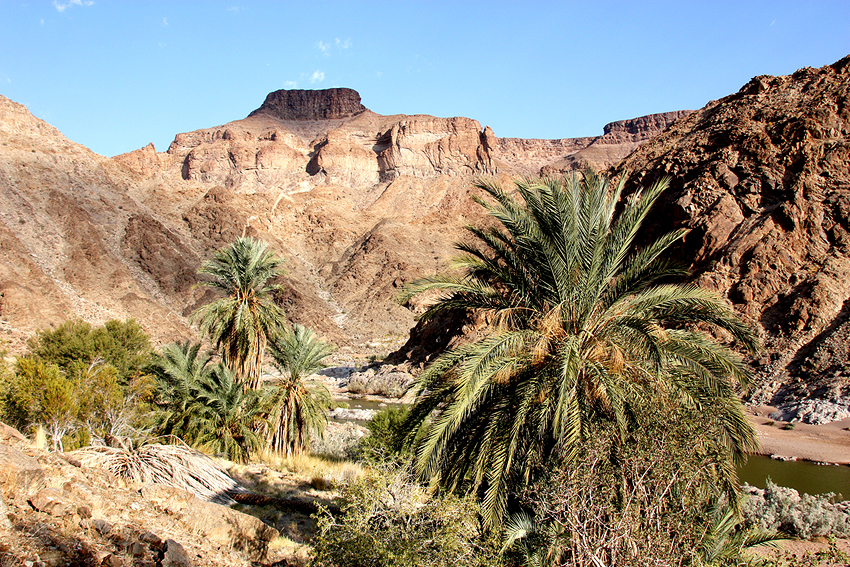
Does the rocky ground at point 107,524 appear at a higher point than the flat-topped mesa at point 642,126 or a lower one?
lower

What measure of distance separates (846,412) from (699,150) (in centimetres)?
1999

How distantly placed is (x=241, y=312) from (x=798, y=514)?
529 inches

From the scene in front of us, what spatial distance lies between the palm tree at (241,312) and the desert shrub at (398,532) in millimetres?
10078

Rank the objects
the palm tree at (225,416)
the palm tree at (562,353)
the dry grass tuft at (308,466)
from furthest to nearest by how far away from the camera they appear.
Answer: the palm tree at (225,416) < the dry grass tuft at (308,466) < the palm tree at (562,353)

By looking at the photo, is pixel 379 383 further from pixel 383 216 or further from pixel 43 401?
pixel 383 216

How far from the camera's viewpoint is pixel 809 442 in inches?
711

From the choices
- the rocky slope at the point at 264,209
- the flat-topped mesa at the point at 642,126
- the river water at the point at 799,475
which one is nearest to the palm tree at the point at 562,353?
the rocky slope at the point at 264,209

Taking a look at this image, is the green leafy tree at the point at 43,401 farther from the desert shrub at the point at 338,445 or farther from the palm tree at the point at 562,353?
the palm tree at the point at 562,353

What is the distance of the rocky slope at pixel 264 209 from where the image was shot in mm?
47000

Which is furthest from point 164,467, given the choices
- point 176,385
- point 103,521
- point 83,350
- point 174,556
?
point 83,350

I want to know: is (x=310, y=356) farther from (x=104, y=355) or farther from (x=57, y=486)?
(x=104, y=355)

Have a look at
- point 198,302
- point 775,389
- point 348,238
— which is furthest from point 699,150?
point 348,238

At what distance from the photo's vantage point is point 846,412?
62.1 feet

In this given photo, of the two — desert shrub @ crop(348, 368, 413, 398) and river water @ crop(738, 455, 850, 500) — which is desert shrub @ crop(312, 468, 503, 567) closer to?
river water @ crop(738, 455, 850, 500)
